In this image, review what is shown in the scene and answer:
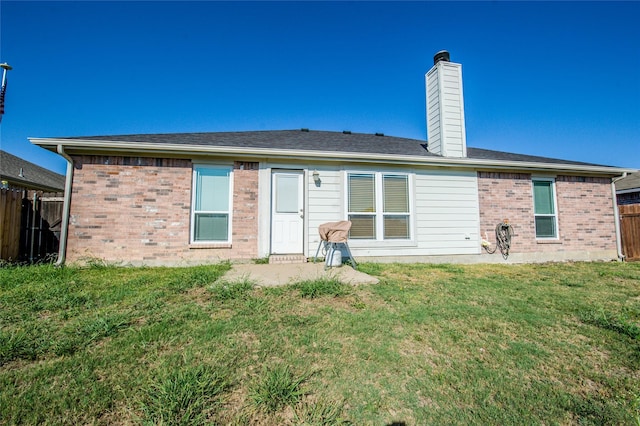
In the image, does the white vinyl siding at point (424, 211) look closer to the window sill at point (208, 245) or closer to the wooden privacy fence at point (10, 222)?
the window sill at point (208, 245)

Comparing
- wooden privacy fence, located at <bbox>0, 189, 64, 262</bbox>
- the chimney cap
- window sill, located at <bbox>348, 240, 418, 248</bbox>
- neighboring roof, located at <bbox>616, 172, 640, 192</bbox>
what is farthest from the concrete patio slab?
neighboring roof, located at <bbox>616, 172, 640, 192</bbox>

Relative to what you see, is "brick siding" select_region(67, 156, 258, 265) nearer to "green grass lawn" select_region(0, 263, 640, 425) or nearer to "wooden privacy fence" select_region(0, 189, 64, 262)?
"wooden privacy fence" select_region(0, 189, 64, 262)

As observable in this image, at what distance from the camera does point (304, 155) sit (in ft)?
21.7

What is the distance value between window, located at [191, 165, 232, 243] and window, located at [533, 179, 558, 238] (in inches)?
336

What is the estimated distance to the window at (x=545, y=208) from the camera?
798cm

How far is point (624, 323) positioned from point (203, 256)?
679 cm

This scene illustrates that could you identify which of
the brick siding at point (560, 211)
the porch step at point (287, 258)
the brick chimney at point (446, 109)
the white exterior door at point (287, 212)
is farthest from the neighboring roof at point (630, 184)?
the porch step at point (287, 258)

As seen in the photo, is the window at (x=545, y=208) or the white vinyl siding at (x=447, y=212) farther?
the window at (x=545, y=208)

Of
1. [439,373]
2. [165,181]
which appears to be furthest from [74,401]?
[165,181]

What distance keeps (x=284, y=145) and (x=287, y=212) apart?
185cm

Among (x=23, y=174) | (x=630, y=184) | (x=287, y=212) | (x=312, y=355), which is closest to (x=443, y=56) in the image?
(x=287, y=212)

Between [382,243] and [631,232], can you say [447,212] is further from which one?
[631,232]

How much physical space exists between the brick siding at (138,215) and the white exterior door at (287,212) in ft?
1.99

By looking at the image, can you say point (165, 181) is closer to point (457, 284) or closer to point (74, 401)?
point (74, 401)
